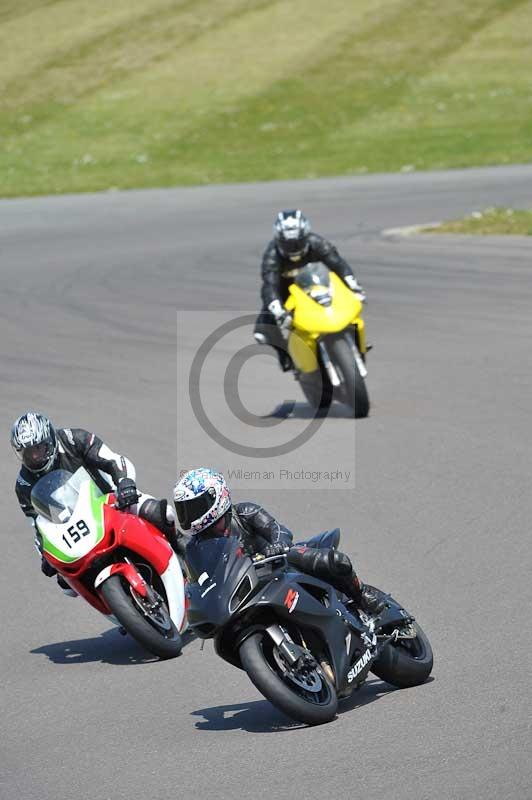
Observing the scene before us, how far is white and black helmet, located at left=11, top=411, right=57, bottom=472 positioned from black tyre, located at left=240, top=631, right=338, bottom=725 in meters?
2.52

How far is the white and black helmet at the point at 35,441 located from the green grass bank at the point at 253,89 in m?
24.4

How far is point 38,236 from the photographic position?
1000 inches

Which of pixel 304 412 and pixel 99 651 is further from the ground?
pixel 99 651

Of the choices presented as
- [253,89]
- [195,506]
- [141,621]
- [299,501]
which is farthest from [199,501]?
[253,89]

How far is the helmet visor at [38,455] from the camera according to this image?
8266 mm

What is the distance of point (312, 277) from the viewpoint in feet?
42.9

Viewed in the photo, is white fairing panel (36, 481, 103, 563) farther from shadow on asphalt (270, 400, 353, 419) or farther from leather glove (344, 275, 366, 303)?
leather glove (344, 275, 366, 303)

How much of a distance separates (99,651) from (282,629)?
6.94 ft

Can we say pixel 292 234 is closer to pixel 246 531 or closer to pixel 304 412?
pixel 304 412

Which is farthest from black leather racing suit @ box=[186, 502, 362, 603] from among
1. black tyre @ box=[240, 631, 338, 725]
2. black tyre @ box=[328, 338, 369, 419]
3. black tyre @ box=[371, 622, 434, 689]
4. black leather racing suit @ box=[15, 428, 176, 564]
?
black tyre @ box=[328, 338, 369, 419]

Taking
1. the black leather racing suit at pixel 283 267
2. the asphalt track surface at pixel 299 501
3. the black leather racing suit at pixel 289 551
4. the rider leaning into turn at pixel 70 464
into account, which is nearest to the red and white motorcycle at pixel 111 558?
the rider leaning into turn at pixel 70 464

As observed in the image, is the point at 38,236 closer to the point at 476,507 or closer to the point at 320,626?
the point at 476,507

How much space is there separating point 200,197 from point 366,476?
19691 mm

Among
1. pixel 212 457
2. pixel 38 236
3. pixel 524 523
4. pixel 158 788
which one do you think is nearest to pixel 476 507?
pixel 524 523
